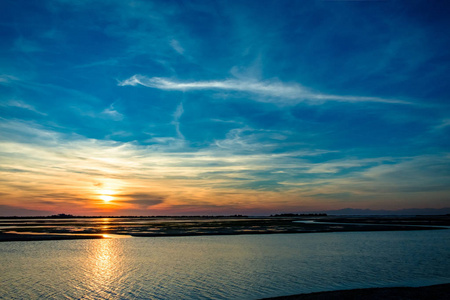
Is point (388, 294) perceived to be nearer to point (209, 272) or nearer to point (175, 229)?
point (209, 272)

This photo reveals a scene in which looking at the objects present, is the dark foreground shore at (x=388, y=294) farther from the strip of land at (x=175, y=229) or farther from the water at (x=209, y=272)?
the strip of land at (x=175, y=229)

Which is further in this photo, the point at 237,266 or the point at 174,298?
the point at 237,266

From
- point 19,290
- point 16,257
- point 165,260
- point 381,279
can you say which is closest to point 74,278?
point 19,290

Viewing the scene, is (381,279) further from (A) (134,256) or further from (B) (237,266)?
(A) (134,256)

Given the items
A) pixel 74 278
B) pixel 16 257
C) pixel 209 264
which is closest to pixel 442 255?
pixel 209 264

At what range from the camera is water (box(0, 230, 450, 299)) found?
730 inches

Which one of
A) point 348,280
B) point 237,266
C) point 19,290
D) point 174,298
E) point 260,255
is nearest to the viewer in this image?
point 174,298

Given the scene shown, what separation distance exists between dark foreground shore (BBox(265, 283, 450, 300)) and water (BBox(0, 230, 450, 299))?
212 cm

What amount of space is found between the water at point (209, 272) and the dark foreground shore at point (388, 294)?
2.12m

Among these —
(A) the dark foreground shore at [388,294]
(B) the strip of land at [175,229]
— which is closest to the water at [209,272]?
(A) the dark foreground shore at [388,294]

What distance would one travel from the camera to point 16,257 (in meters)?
31.9

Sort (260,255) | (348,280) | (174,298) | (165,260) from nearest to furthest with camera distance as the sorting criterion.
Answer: (174,298) → (348,280) → (165,260) → (260,255)

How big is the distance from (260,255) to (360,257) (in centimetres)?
918

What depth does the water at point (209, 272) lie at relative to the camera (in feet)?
60.8
